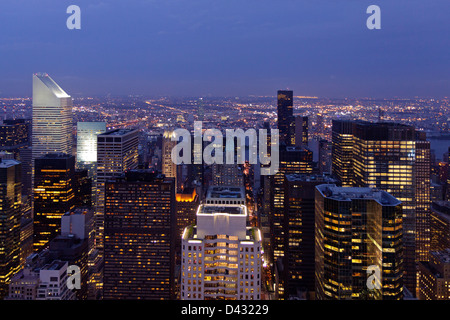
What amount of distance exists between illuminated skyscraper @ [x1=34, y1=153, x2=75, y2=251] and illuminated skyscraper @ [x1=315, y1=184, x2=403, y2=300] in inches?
580

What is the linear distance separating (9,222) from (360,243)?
44.4 feet

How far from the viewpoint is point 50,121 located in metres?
23.9

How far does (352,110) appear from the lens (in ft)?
39.0

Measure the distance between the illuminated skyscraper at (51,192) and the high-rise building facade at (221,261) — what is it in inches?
536

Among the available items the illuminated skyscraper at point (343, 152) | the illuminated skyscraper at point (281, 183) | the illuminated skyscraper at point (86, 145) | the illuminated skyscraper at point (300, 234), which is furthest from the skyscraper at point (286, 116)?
the illuminated skyscraper at point (86, 145)

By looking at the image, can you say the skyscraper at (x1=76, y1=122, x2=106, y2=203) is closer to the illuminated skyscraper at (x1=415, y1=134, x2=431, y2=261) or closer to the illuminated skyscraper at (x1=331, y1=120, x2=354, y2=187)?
the illuminated skyscraper at (x1=331, y1=120, x2=354, y2=187)

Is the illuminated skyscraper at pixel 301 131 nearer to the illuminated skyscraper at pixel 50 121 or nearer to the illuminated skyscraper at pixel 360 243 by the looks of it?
the illuminated skyscraper at pixel 50 121

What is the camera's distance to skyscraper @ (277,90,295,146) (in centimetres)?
2002

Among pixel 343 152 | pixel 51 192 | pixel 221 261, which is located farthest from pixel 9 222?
pixel 343 152

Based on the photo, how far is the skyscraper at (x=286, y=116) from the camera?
65.7 feet

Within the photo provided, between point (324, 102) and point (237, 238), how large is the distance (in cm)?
689

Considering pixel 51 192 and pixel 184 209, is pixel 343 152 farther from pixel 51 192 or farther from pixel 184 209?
pixel 51 192

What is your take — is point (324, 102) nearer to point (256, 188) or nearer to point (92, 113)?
point (92, 113)
